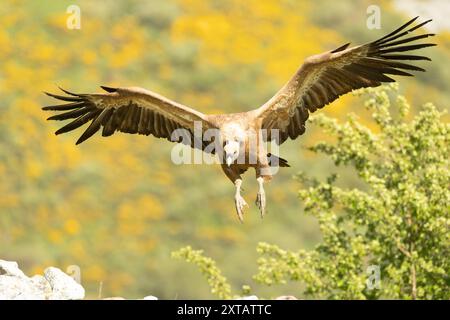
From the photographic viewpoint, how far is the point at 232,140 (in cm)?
1053

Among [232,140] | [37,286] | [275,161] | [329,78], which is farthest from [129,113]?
[37,286]

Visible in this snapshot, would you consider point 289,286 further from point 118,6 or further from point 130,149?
point 118,6

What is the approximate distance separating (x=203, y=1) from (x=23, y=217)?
19.3 metres

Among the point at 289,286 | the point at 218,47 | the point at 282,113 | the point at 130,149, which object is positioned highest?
the point at 218,47

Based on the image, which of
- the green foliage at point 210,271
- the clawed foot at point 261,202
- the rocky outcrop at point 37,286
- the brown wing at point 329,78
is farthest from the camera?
the green foliage at point 210,271

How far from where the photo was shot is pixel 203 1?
5950cm

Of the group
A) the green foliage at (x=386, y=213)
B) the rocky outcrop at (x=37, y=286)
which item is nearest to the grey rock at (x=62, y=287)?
the rocky outcrop at (x=37, y=286)

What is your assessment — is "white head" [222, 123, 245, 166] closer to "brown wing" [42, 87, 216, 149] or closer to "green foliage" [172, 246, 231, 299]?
"brown wing" [42, 87, 216, 149]

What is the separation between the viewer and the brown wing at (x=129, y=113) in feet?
37.8

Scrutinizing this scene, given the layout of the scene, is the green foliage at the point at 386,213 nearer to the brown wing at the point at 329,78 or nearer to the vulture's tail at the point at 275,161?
the vulture's tail at the point at 275,161

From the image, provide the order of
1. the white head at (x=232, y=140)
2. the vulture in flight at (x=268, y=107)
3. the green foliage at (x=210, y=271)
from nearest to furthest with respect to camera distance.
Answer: the white head at (x=232, y=140), the vulture in flight at (x=268, y=107), the green foliage at (x=210, y=271)

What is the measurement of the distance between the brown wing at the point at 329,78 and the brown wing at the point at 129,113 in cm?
91
